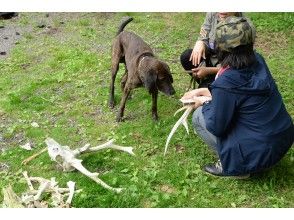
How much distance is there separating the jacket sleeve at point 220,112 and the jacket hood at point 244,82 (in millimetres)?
70

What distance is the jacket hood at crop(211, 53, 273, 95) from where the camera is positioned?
478cm

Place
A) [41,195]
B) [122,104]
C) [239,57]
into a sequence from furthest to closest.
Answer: [122,104], [41,195], [239,57]

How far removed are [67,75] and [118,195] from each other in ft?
12.6

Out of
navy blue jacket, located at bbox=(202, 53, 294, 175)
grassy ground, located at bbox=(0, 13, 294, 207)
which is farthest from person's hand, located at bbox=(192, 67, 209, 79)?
navy blue jacket, located at bbox=(202, 53, 294, 175)

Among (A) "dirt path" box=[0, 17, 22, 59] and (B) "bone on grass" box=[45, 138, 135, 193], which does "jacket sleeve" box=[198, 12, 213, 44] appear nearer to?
(B) "bone on grass" box=[45, 138, 135, 193]

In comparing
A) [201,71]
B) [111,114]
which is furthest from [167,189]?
[111,114]

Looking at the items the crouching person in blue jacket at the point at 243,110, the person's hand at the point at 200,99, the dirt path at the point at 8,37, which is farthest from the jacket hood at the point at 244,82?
the dirt path at the point at 8,37

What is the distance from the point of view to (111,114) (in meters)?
7.18

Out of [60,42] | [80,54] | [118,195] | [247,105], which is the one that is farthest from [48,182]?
[60,42]

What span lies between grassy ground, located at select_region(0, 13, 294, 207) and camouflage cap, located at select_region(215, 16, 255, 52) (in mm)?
1573

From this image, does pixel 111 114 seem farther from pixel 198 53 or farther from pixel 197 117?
pixel 197 117

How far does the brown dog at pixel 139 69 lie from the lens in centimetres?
632

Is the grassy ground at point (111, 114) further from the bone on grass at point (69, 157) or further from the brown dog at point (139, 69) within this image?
the brown dog at point (139, 69)

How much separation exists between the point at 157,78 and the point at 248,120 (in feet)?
5.56
